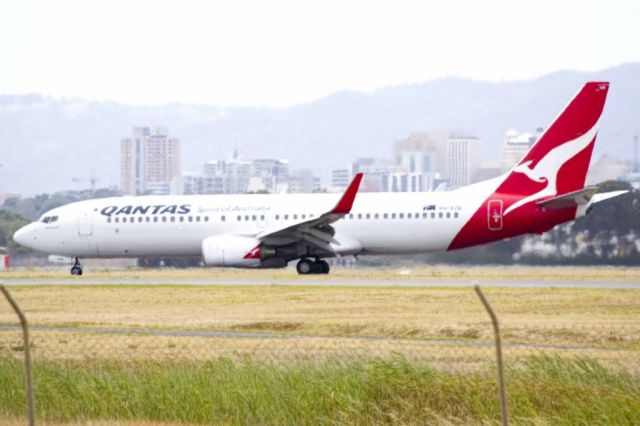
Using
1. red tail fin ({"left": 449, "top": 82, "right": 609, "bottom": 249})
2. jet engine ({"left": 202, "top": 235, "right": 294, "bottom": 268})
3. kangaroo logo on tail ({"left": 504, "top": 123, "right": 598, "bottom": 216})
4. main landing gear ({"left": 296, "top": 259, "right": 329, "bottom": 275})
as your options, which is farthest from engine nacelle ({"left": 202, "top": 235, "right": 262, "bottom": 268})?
kangaroo logo on tail ({"left": 504, "top": 123, "right": 598, "bottom": 216})

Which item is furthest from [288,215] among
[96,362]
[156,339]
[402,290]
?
[96,362]

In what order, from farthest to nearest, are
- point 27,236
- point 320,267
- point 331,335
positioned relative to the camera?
point 27,236, point 320,267, point 331,335

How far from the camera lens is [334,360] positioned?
55.4 feet

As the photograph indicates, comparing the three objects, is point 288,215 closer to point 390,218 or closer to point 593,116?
point 390,218

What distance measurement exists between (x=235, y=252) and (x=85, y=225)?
6.53 metres

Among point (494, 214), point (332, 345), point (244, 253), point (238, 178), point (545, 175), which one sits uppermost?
point (238, 178)

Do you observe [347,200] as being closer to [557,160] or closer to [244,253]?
[244,253]

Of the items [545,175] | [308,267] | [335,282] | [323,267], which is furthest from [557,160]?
[308,267]

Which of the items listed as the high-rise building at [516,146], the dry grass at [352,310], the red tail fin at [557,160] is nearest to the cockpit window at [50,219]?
the dry grass at [352,310]

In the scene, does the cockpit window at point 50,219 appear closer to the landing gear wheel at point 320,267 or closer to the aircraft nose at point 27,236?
the aircraft nose at point 27,236

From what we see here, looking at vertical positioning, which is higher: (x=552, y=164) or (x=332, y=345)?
(x=552, y=164)

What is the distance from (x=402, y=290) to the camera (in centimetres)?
3472

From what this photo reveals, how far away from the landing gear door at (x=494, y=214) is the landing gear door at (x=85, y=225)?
45.2 feet

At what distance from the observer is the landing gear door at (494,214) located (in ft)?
136
